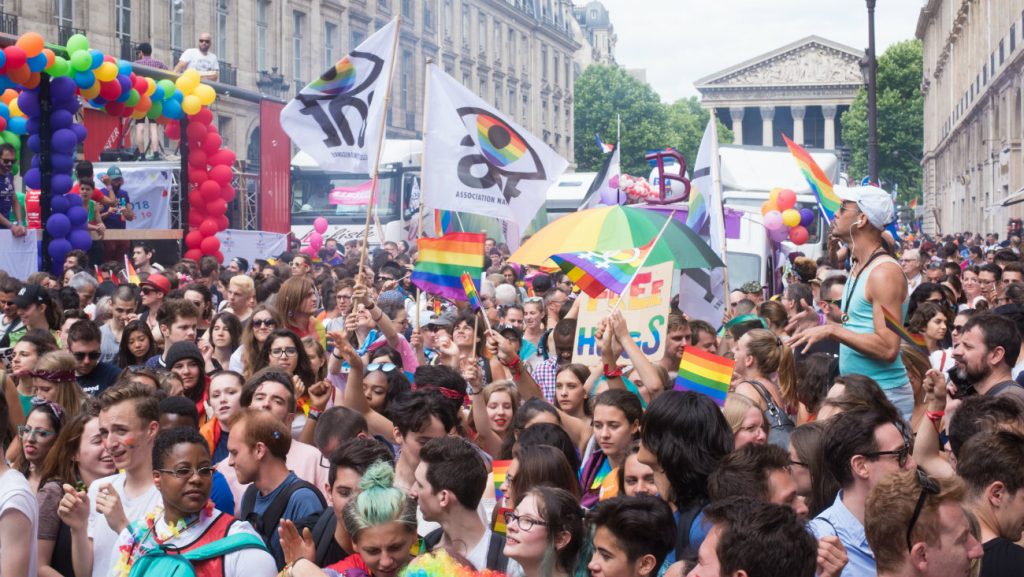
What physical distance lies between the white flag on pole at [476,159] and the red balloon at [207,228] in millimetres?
8077

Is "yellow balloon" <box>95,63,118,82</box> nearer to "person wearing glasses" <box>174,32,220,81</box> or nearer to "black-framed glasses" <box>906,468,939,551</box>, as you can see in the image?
"person wearing glasses" <box>174,32,220,81</box>

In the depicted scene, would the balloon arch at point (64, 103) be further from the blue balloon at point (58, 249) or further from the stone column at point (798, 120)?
the stone column at point (798, 120)

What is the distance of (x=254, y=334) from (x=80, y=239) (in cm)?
782

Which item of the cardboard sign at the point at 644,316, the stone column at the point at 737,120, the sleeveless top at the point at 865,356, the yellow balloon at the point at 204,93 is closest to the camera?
the sleeveless top at the point at 865,356

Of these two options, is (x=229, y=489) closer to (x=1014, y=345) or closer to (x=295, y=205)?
(x=1014, y=345)

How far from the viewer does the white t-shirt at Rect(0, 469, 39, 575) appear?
409 cm

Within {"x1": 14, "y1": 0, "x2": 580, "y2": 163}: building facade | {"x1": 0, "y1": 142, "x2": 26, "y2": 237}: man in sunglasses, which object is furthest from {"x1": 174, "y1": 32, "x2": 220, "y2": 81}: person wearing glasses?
{"x1": 14, "y1": 0, "x2": 580, "y2": 163}: building facade

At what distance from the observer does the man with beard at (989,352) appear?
17.9ft

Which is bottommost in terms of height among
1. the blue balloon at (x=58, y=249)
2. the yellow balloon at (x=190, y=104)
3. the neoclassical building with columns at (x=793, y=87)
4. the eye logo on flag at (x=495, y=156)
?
the blue balloon at (x=58, y=249)

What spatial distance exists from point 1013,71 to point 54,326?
→ 28.7 meters

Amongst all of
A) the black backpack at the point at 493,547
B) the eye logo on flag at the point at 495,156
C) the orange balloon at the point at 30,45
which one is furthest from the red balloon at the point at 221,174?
the black backpack at the point at 493,547

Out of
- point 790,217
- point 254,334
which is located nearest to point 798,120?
point 790,217

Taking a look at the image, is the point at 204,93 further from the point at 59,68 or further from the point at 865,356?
the point at 865,356

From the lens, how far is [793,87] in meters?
104
